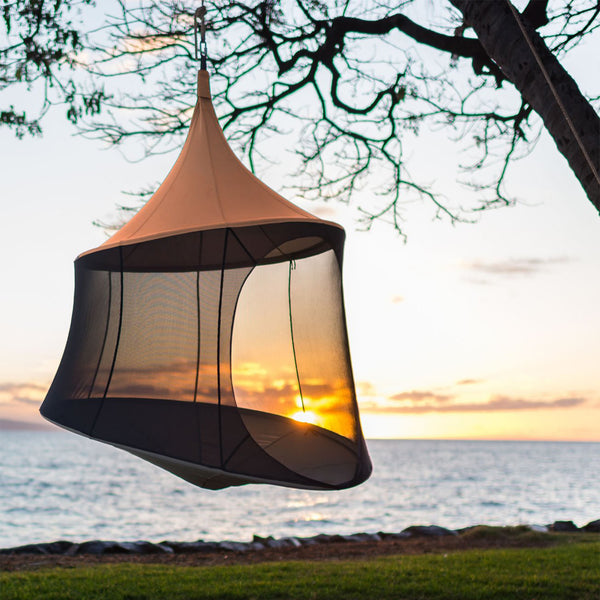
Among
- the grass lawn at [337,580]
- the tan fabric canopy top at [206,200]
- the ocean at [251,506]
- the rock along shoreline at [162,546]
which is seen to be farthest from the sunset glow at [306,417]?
the ocean at [251,506]

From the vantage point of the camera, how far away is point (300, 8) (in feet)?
15.5

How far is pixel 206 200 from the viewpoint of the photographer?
8.14 feet

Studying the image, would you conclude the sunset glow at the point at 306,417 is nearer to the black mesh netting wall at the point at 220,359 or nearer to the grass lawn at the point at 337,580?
the black mesh netting wall at the point at 220,359

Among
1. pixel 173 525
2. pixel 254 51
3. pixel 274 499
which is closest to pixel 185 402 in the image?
pixel 254 51

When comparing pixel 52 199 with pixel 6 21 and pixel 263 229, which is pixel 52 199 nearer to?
pixel 6 21

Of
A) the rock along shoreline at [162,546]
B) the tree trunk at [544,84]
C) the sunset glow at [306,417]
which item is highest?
the tree trunk at [544,84]

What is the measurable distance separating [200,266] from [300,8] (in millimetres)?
3019

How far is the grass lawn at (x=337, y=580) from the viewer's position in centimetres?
433

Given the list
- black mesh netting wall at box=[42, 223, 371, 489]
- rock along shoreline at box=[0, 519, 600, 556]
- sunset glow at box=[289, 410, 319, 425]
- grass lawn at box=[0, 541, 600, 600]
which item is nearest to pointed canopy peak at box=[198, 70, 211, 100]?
black mesh netting wall at box=[42, 223, 371, 489]

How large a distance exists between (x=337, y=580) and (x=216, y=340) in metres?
3.04

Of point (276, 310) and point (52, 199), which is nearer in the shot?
point (276, 310)

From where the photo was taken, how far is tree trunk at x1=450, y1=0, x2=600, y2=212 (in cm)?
258

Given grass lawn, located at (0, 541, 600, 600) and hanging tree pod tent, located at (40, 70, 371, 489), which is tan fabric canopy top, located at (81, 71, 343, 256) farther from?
grass lawn, located at (0, 541, 600, 600)

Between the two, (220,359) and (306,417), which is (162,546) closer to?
(306,417)
